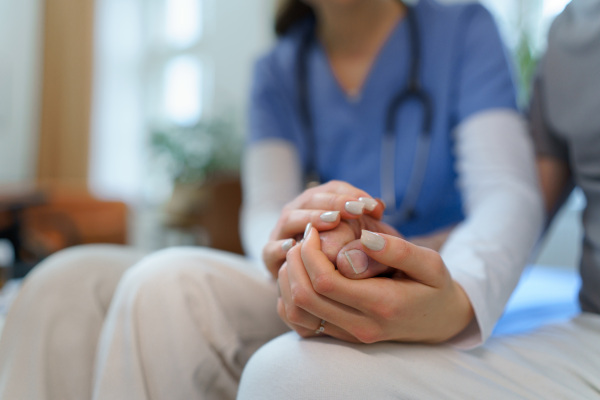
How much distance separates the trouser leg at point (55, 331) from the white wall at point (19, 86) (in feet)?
11.2

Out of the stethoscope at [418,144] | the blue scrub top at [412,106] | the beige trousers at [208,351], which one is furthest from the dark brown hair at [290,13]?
the beige trousers at [208,351]

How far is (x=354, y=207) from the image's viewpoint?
0.46m

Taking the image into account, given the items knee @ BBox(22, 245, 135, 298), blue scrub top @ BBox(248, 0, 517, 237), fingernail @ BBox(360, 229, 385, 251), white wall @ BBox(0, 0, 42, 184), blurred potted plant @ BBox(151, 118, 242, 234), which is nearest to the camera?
fingernail @ BBox(360, 229, 385, 251)

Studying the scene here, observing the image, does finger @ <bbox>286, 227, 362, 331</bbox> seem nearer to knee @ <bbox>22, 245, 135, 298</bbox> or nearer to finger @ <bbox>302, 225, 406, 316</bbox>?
finger @ <bbox>302, 225, 406, 316</bbox>

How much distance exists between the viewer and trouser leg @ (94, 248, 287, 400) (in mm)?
531

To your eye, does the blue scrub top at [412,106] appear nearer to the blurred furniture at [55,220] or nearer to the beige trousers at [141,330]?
the beige trousers at [141,330]

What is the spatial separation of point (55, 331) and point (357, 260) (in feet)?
1.23

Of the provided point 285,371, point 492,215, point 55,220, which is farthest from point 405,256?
point 55,220

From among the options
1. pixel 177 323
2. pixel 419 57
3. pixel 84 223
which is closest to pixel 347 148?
pixel 419 57

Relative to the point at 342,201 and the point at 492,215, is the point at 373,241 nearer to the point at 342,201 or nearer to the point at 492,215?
the point at 342,201

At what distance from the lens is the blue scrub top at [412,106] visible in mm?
840

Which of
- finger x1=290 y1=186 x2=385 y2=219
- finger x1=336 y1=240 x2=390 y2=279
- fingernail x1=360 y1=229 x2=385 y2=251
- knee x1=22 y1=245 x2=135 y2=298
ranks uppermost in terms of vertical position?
finger x1=290 y1=186 x2=385 y2=219

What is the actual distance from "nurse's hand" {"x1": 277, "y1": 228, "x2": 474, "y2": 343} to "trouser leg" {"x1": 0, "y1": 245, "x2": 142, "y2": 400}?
0.28 meters

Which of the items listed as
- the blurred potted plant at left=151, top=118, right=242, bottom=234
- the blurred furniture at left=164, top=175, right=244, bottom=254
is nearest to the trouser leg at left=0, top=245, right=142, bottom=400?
the blurred furniture at left=164, top=175, right=244, bottom=254
